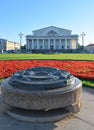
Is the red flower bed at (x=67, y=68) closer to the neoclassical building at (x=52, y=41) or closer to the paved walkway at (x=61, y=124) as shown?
the paved walkway at (x=61, y=124)

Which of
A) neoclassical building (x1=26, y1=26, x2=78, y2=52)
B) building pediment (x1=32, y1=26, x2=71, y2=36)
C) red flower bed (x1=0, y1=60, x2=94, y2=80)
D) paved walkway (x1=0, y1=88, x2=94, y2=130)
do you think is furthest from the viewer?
building pediment (x1=32, y1=26, x2=71, y2=36)

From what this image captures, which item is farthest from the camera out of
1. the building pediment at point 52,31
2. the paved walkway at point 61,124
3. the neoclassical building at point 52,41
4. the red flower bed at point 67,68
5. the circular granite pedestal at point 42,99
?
the building pediment at point 52,31

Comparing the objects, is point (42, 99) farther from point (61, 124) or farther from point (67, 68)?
point (67, 68)

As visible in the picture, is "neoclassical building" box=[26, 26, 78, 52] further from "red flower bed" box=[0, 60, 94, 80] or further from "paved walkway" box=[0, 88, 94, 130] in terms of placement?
"paved walkway" box=[0, 88, 94, 130]

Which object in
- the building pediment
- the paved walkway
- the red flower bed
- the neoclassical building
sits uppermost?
the building pediment

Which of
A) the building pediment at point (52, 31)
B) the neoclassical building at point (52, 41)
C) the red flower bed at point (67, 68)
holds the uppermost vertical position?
the building pediment at point (52, 31)

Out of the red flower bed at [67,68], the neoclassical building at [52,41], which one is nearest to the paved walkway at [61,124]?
the red flower bed at [67,68]

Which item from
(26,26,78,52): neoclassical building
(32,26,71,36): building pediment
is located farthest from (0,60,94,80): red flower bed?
(32,26,71,36): building pediment

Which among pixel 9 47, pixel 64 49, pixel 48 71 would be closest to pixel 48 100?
pixel 48 71

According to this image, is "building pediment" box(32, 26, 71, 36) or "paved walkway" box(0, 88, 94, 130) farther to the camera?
"building pediment" box(32, 26, 71, 36)

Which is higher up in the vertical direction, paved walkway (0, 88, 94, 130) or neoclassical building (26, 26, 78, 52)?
neoclassical building (26, 26, 78, 52)

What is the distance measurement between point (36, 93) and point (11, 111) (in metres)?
0.73

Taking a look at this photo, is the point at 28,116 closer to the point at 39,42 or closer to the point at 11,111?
the point at 11,111

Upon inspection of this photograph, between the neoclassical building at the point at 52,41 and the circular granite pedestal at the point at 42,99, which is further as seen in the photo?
the neoclassical building at the point at 52,41
